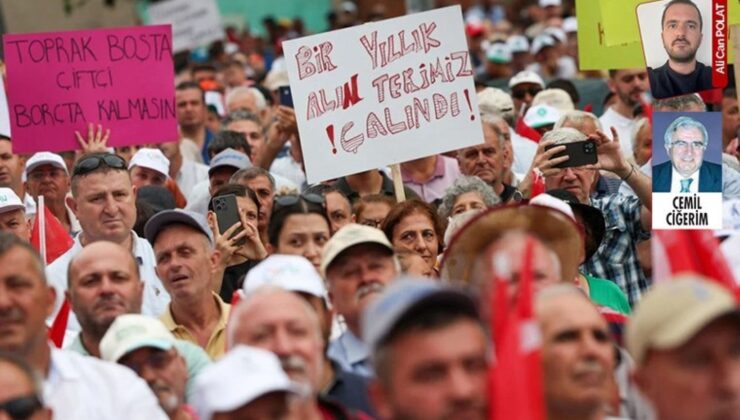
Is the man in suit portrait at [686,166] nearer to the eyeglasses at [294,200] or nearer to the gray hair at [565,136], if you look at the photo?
the gray hair at [565,136]

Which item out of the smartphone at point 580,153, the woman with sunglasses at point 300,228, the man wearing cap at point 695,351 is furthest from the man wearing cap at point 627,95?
the man wearing cap at point 695,351

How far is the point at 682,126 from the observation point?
31.7 ft

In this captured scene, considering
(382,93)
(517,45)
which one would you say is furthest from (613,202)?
(517,45)

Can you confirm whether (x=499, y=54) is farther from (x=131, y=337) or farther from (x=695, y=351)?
(x=695, y=351)

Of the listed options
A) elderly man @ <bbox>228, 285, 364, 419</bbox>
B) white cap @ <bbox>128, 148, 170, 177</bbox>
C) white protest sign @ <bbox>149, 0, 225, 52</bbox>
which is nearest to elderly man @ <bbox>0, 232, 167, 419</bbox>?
elderly man @ <bbox>228, 285, 364, 419</bbox>

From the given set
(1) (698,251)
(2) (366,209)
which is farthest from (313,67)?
(1) (698,251)

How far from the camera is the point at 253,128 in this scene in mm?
14852

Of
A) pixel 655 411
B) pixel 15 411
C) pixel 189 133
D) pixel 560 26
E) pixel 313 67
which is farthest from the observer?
pixel 560 26

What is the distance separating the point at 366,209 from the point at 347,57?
1.11 metres

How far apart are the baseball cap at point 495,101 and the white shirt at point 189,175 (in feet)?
6.58

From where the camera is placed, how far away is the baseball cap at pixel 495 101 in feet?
45.4

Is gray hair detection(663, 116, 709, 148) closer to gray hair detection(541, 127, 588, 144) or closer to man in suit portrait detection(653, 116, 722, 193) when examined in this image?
man in suit portrait detection(653, 116, 722, 193)

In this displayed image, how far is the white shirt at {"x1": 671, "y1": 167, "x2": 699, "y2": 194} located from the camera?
9484mm

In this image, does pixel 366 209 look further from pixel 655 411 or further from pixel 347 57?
pixel 655 411
